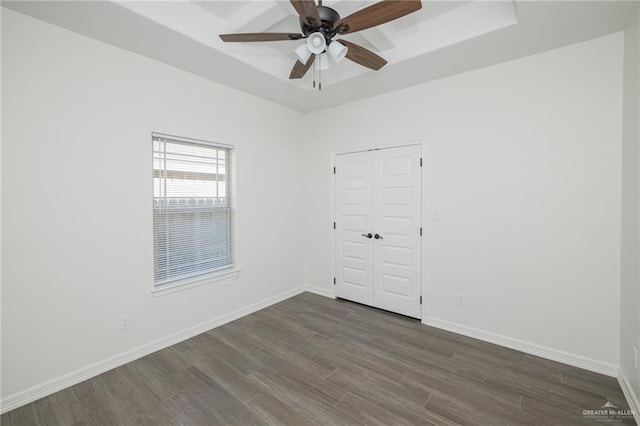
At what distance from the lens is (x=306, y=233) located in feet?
15.1

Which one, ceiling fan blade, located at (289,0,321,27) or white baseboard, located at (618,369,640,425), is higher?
ceiling fan blade, located at (289,0,321,27)

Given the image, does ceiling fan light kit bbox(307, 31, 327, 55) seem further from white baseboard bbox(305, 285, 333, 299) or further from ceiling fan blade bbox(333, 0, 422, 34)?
white baseboard bbox(305, 285, 333, 299)

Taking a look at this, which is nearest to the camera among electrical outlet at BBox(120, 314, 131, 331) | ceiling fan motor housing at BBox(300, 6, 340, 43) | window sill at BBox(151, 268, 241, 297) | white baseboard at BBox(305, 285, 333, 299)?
ceiling fan motor housing at BBox(300, 6, 340, 43)

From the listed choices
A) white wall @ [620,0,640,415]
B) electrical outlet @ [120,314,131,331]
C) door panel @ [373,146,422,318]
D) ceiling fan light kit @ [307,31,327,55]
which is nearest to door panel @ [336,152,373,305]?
door panel @ [373,146,422,318]

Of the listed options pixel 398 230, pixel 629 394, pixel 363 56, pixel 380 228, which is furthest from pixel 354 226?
pixel 629 394

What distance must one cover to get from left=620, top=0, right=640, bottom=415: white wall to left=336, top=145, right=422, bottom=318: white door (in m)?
1.70

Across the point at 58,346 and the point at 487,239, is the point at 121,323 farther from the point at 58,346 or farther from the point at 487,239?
the point at 487,239

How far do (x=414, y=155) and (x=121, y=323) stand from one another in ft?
11.8

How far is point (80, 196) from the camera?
2.36 m

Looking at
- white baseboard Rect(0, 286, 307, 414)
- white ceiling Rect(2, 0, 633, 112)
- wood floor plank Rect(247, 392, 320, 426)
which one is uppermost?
white ceiling Rect(2, 0, 633, 112)

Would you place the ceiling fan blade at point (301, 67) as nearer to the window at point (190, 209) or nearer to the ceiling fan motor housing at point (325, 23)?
the ceiling fan motor housing at point (325, 23)

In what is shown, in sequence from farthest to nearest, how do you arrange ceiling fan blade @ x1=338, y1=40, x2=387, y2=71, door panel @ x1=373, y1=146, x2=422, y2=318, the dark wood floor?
door panel @ x1=373, y1=146, x2=422, y2=318 < ceiling fan blade @ x1=338, y1=40, x2=387, y2=71 < the dark wood floor

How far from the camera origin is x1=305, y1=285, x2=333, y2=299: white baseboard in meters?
4.32

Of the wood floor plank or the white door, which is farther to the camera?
the white door
